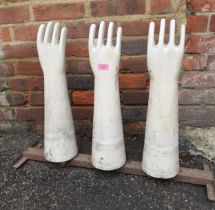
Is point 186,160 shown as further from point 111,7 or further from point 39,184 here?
point 111,7

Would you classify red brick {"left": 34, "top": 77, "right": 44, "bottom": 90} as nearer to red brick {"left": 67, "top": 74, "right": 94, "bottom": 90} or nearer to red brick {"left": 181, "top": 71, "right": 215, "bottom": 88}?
red brick {"left": 67, "top": 74, "right": 94, "bottom": 90}

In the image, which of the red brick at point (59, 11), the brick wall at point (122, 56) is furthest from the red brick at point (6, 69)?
the red brick at point (59, 11)

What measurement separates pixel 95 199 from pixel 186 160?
17.2 inches

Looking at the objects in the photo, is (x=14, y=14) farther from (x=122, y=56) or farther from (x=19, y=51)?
(x=122, y=56)

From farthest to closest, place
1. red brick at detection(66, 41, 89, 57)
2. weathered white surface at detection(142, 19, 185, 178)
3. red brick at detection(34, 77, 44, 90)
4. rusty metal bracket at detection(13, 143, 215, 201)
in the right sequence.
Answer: red brick at detection(34, 77, 44, 90) → red brick at detection(66, 41, 89, 57) → rusty metal bracket at detection(13, 143, 215, 201) → weathered white surface at detection(142, 19, 185, 178)

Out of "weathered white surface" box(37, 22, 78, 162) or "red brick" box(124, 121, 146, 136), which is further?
"red brick" box(124, 121, 146, 136)

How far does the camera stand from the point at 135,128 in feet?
4.95

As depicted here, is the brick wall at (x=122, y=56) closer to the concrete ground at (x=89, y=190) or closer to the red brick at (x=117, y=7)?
the red brick at (x=117, y=7)

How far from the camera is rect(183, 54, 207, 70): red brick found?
1.34 meters

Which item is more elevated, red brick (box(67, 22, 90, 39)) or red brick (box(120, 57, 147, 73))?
red brick (box(67, 22, 90, 39))

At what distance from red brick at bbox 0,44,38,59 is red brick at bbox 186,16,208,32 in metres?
0.70

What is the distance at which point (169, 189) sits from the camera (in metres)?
1.17

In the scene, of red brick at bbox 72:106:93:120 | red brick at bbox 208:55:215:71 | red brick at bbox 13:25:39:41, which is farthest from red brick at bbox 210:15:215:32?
red brick at bbox 13:25:39:41

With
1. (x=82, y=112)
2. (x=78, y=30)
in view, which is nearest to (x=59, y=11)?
(x=78, y=30)
